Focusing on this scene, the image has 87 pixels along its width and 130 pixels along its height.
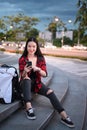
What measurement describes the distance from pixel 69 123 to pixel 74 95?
2.66 m

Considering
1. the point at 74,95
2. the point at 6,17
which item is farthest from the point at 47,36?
the point at 74,95

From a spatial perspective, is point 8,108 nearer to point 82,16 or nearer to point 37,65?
point 37,65

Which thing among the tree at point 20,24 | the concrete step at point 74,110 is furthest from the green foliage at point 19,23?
the concrete step at point 74,110

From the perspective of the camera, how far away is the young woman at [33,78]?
5109 mm

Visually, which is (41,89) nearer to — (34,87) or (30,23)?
(34,87)

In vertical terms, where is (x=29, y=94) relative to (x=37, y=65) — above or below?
below

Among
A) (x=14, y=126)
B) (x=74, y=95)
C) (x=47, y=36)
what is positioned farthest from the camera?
(x=47, y=36)

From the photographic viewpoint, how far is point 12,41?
59.2 meters

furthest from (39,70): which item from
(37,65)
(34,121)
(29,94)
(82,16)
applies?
(82,16)

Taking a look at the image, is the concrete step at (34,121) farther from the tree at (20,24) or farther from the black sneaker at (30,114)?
the tree at (20,24)

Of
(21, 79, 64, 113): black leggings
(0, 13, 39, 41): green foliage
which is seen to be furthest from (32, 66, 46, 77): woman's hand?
(0, 13, 39, 41): green foliage

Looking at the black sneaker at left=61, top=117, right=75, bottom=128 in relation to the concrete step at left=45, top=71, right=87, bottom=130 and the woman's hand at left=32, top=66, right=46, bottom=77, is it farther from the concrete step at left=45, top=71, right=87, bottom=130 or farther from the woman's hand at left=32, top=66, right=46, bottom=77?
the woman's hand at left=32, top=66, right=46, bottom=77

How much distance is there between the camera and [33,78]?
18.1ft

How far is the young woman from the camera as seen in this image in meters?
5.11
